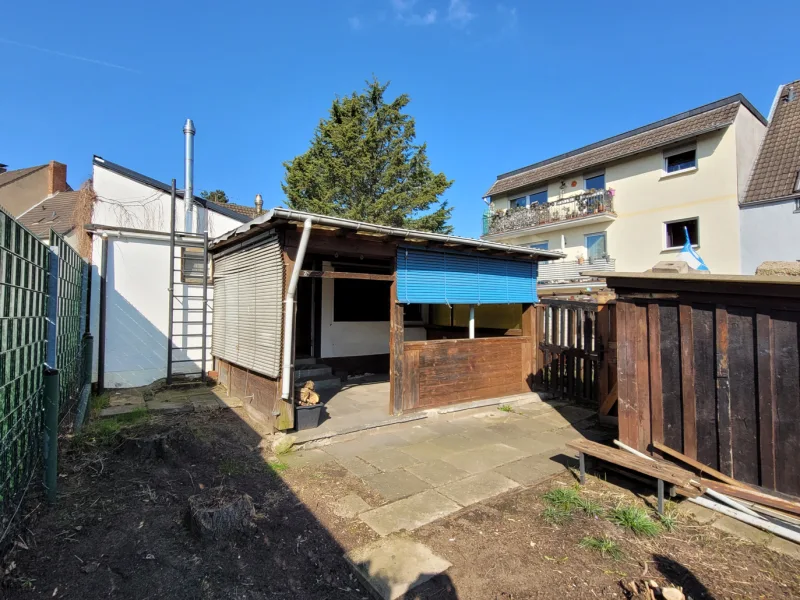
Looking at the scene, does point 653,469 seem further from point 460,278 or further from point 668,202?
point 668,202

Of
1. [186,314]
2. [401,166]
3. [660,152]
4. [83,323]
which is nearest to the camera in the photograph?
[83,323]

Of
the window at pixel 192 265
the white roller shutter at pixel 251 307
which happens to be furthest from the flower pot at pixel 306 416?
the window at pixel 192 265

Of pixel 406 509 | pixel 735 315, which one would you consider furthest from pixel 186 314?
pixel 735 315

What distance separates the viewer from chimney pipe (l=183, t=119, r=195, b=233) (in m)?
8.06

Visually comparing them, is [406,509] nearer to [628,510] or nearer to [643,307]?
[628,510]

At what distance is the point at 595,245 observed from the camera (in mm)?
19297

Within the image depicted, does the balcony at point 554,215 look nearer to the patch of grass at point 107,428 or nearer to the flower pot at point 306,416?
the flower pot at point 306,416

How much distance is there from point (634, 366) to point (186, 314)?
→ 7717 millimetres

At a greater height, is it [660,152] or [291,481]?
[660,152]

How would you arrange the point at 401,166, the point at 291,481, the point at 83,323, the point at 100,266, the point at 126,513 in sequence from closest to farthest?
the point at 126,513
the point at 291,481
the point at 83,323
the point at 100,266
the point at 401,166

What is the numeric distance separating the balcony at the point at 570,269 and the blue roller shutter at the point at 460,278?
1125 centimetres

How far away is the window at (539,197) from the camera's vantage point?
21.7 meters

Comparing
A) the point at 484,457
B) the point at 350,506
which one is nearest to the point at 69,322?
the point at 350,506

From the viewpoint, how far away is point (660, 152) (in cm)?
1695
